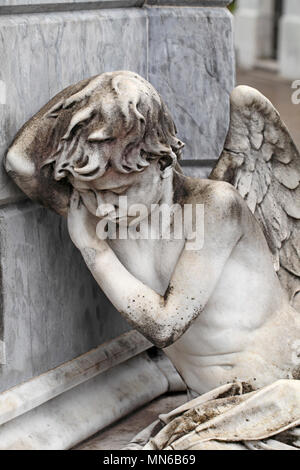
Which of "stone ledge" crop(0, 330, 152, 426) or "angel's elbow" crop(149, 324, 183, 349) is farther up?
"angel's elbow" crop(149, 324, 183, 349)

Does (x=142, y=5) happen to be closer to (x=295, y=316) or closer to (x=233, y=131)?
(x=233, y=131)

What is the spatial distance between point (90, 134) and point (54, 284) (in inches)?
34.1

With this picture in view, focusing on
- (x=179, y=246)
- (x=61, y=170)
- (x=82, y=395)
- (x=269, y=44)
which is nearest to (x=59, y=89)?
(x=61, y=170)

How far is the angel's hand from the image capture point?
4008mm

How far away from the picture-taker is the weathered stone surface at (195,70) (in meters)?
4.87

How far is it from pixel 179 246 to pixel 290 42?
1159 centimetres

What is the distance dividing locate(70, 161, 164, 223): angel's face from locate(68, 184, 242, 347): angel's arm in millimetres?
132

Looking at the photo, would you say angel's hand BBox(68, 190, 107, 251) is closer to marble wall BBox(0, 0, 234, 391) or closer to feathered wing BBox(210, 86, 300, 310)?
marble wall BBox(0, 0, 234, 391)

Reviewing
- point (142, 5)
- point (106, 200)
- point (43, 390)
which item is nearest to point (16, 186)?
point (106, 200)

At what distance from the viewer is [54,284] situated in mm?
4379

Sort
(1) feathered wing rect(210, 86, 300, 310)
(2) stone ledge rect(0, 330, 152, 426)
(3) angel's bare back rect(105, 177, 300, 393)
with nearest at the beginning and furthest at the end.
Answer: (3) angel's bare back rect(105, 177, 300, 393)
(2) stone ledge rect(0, 330, 152, 426)
(1) feathered wing rect(210, 86, 300, 310)

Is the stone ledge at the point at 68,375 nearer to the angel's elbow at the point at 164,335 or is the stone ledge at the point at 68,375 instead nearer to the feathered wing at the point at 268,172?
the angel's elbow at the point at 164,335

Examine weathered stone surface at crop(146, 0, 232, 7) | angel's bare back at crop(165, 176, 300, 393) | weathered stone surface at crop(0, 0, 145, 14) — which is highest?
weathered stone surface at crop(0, 0, 145, 14)

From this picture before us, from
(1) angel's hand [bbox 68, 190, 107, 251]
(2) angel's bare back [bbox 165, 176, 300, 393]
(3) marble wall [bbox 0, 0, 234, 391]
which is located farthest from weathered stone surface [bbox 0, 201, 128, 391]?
(2) angel's bare back [bbox 165, 176, 300, 393]
